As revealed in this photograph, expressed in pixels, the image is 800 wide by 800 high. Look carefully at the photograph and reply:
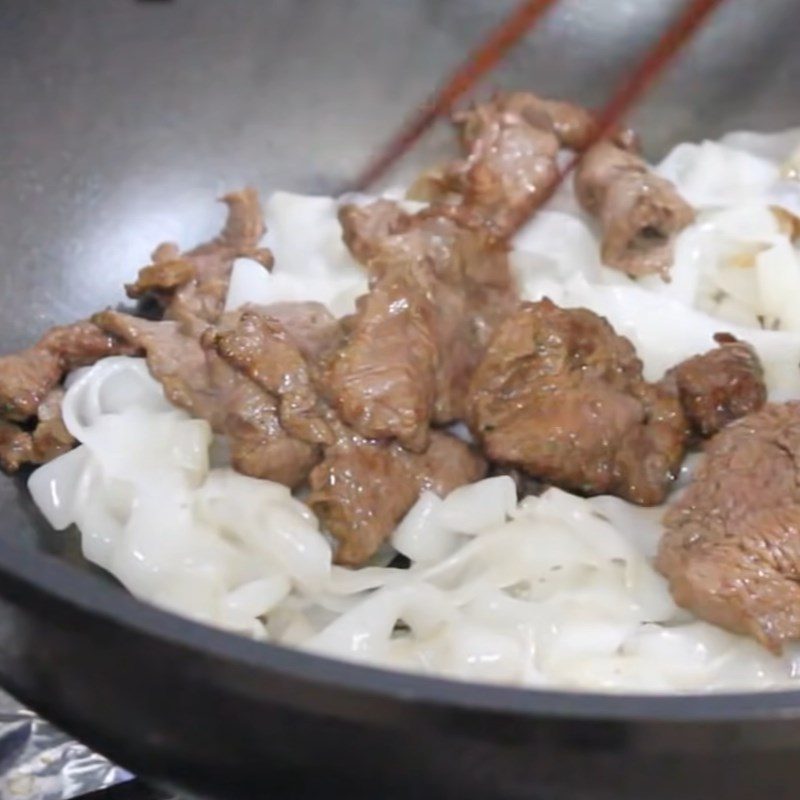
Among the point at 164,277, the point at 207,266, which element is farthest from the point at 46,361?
the point at 207,266

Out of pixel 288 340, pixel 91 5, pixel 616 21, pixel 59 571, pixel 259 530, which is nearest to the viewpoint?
pixel 59 571

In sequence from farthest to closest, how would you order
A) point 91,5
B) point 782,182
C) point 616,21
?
point 616,21 → point 782,182 → point 91,5

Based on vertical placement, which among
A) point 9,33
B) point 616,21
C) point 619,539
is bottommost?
point 619,539

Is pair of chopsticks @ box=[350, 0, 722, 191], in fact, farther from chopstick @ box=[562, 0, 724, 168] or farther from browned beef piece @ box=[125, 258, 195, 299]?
browned beef piece @ box=[125, 258, 195, 299]

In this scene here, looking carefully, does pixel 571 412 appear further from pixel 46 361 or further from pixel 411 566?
pixel 46 361

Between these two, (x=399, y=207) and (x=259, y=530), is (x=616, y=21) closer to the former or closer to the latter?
(x=399, y=207)

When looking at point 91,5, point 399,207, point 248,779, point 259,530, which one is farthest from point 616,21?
point 248,779

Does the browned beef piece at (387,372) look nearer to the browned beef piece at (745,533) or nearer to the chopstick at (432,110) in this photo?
the browned beef piece at (745,533)
